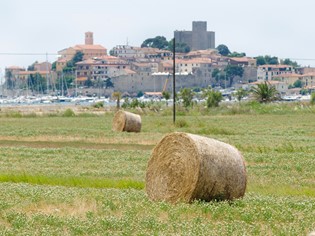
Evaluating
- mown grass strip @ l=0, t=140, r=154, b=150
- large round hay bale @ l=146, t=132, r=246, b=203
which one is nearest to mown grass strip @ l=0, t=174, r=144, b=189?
large round hay bale @ l=146, t=132, r=246, b=203

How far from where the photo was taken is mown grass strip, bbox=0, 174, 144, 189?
872 inches

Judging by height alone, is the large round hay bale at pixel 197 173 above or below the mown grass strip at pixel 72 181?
above

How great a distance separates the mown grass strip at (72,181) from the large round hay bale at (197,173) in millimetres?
4092

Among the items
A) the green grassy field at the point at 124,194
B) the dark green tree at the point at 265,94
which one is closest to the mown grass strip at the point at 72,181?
the green grassy field at the point at 124,194

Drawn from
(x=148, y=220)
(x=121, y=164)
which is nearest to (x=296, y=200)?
(x=148, y=220)

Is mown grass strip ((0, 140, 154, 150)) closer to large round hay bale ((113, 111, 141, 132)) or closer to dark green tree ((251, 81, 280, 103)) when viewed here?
large round hay bale ((113, 111, 141, 132))

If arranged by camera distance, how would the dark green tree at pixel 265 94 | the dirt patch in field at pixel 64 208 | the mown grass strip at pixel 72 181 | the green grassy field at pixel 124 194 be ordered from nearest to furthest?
the green grassy field at pixel 124 194 < the dirt patch in field at pixel 64 208 < the mown grass strip at pixel 72 181 < the dark green tree at pixel 265 94

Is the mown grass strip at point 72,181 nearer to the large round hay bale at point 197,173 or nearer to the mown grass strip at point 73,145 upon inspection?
the large round hay bale at point 197,173

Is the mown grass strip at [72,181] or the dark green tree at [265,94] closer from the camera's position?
the mown grass strip at [72,181]

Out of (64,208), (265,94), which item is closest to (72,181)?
(64,208)

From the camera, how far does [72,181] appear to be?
75.4 ft

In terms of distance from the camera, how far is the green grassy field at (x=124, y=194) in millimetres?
14352

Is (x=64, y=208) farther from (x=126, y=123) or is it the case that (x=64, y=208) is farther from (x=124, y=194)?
(x=126, y=123)

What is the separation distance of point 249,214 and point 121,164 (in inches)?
472
